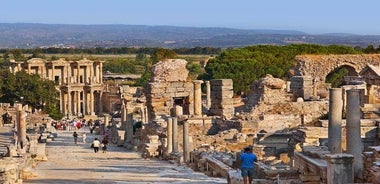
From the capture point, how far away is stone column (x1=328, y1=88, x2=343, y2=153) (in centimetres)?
1894

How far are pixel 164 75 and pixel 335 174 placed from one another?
74.0ft

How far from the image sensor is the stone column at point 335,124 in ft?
62.1

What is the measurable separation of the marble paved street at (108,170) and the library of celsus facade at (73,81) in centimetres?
7066

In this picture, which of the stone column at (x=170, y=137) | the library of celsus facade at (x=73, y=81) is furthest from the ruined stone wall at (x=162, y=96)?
the library of celsus facade at (x=73, y=81)

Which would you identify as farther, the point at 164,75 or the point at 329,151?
the point at 164,75

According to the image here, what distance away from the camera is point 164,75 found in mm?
→ 37875

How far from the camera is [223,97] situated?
36688mm

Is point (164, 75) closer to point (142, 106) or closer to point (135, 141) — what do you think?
point (135, 141)

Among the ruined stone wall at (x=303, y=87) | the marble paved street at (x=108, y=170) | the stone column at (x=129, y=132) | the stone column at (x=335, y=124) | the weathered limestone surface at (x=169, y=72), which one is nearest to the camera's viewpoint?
the stone column at (x=335, y=124)

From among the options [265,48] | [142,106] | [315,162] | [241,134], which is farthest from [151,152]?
[265,48]

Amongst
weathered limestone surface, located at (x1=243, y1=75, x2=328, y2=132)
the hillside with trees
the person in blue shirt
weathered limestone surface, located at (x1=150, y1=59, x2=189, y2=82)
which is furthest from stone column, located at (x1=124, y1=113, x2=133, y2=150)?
the hillside with trees

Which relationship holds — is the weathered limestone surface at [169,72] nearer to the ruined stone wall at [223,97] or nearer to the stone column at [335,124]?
the ruined stone wall at [223,97]

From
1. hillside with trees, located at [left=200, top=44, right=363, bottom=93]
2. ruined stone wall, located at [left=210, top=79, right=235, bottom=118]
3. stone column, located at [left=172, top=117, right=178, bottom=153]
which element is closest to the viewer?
stone column, located at [left=172, top=117, right=178, bottom=153]

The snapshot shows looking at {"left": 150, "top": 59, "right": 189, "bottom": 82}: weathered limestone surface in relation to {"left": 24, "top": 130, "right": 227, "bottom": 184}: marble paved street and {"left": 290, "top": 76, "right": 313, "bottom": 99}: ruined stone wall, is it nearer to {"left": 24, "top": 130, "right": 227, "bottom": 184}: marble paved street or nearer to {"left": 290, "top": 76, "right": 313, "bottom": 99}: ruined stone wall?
{"left": 24, "top": 130, "right": 227, "bottom": 184}: marble paved street
